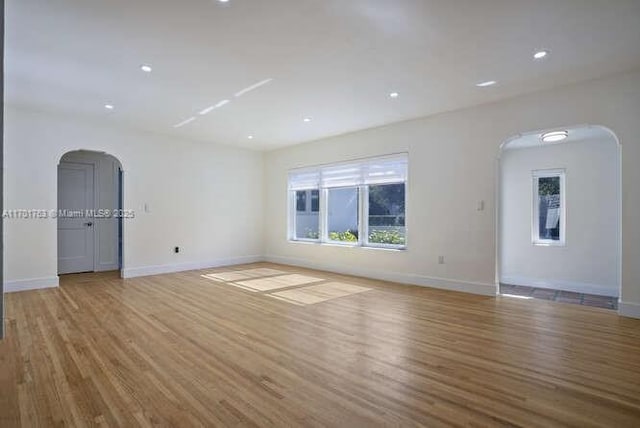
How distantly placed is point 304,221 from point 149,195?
3246mm

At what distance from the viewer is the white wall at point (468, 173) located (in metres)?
4.04

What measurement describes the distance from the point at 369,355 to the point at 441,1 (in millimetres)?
2849

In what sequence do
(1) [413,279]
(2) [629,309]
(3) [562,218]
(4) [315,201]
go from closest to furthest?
(2) [629,309]
(1) [413,279]
(3) [562,218]
(4) [315,201]

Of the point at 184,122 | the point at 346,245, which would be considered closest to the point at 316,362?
the point at 346,245

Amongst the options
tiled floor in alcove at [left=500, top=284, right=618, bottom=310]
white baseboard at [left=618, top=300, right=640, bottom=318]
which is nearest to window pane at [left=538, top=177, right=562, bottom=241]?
tiled floor in alcove at [left=500, top=284, right=618, bottom=310]

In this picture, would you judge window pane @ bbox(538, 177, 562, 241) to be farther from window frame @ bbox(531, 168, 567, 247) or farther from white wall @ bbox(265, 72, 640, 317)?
white wall @ bbox(265, 72, 640, 317)

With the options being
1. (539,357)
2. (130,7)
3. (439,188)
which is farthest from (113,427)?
(439,188)

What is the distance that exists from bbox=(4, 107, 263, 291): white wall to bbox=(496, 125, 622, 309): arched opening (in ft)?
18.0

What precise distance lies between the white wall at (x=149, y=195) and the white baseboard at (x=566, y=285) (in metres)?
5.61

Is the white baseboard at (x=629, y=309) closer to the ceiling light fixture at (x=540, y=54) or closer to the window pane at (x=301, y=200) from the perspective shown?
the ceiling light fixture at (x=540, y=54)

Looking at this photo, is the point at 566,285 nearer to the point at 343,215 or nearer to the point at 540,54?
the point at 343,215

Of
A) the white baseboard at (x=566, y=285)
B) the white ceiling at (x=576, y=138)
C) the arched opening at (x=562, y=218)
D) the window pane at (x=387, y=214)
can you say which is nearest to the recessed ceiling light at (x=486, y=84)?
the white ceiling at (x=576, y=138)

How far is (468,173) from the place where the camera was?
527 centimetres

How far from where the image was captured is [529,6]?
2.71m
